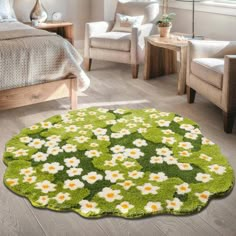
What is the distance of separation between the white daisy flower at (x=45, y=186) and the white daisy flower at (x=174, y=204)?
66 cm

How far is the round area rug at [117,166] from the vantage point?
2.13 m

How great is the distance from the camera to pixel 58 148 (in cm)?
275

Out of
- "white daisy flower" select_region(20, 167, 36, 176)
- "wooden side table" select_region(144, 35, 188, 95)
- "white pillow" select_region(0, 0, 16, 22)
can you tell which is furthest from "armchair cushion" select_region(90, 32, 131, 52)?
"white daisy flower" select_region(20, 167, 36, 176)

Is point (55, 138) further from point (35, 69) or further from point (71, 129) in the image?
point (35, 69)

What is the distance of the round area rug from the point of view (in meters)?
2.13

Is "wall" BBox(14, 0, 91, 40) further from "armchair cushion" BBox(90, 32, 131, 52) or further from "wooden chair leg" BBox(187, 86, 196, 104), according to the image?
"wooden chair leg" BBox(187, 86, 196, 104)

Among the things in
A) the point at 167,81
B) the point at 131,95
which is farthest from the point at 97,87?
the point at 167,81

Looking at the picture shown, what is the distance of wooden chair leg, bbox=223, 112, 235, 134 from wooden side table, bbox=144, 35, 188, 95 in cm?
94

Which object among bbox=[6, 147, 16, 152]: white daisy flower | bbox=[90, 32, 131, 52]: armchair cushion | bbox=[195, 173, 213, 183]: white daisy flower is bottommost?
bbox=[195, 173, 213, 183]: white daisy flower

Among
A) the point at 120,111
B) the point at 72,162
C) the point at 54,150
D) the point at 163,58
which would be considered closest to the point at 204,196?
the point at 72,162

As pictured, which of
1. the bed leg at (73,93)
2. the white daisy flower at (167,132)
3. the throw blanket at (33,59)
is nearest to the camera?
the white daisy flower at (167,132)

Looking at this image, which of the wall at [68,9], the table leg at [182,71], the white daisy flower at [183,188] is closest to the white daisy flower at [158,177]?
the white daisy flower at [183,188]

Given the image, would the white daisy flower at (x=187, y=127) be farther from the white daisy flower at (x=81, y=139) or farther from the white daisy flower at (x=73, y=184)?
the white daisy flower at (x=73, y=184)

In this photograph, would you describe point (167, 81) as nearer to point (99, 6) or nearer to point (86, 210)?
point (99, 6)
